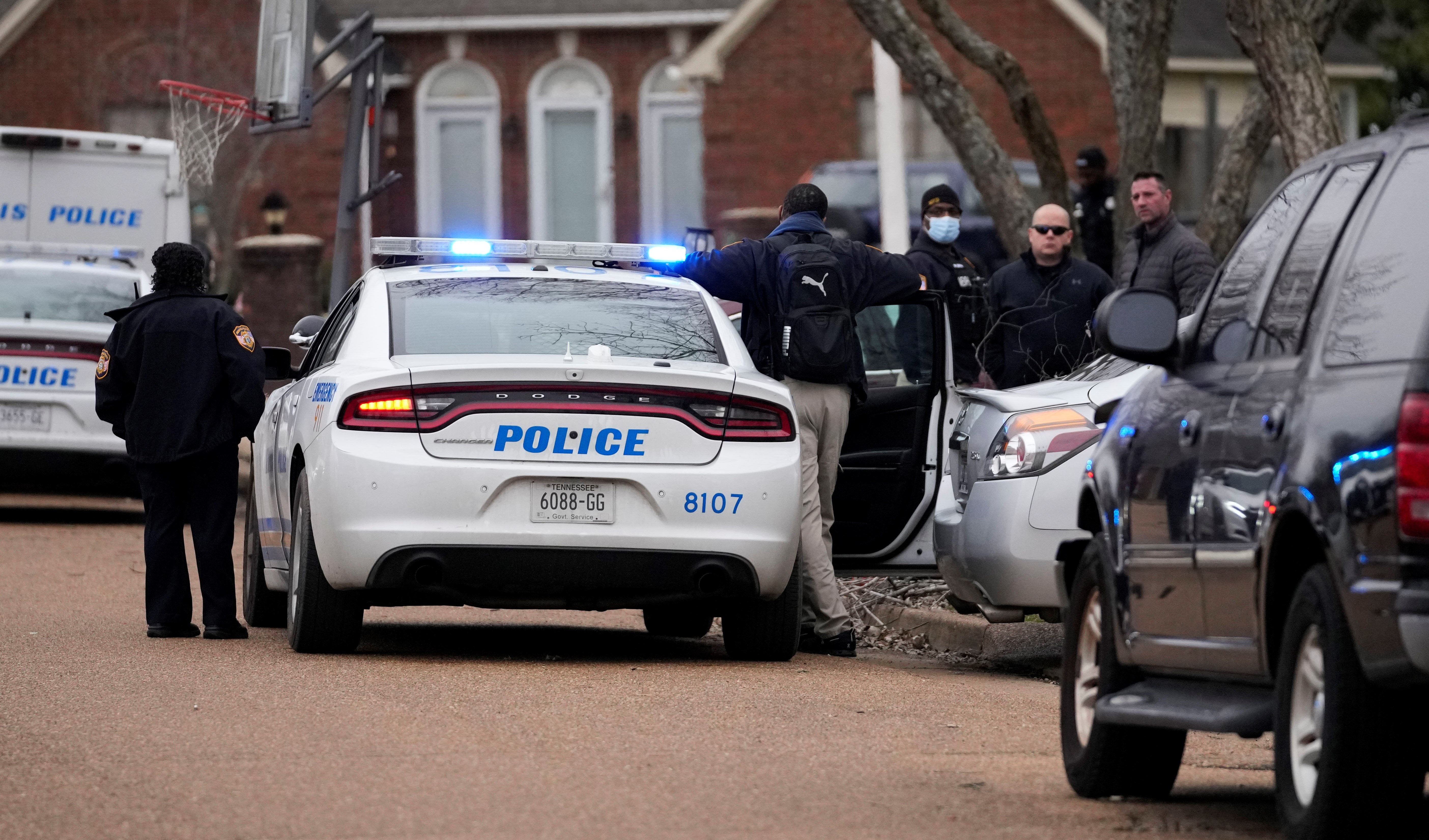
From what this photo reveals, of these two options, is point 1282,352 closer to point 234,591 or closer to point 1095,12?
point 234,591

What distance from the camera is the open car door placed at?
10.4 meters

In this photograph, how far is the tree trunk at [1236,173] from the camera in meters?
15.5

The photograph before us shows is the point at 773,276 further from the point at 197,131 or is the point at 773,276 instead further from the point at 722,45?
the point at 722,45

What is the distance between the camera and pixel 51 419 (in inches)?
650

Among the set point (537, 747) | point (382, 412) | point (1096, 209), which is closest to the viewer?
point (537, 747)

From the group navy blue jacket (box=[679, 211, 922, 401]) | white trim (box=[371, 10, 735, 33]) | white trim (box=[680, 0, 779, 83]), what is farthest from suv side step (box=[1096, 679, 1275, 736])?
white trim (box=[371, 10, 735, 33])

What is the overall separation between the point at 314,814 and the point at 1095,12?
103 ft

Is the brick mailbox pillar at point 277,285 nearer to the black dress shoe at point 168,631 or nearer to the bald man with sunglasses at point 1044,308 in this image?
the bald man with sunglasses at point 1044,308

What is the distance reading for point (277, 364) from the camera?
10.8 m

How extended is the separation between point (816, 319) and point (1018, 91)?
6.52m

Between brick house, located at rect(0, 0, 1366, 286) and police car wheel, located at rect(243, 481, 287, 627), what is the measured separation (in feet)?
76.0

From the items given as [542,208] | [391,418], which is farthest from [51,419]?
[542,208]

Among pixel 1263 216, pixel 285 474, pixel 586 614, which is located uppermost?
pixel 1263 216

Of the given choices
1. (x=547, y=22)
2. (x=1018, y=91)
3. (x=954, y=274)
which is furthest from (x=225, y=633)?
(x=547, y=22)
